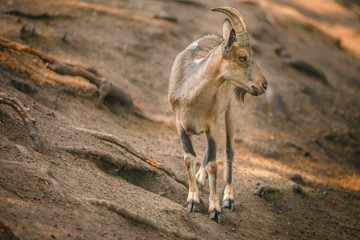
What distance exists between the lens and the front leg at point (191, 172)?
17.6 feet

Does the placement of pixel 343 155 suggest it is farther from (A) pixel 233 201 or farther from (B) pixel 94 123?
(B) pixel 94 123

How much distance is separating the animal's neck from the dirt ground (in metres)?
1.37

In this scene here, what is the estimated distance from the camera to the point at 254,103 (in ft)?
37.4

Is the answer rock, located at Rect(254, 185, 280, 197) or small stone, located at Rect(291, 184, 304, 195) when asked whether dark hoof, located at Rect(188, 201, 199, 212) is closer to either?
rock, located at Rect(254, 185, 280, 197)

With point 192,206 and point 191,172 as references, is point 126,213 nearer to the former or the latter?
point 192,206

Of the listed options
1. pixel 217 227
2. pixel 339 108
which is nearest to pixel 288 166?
pixel 217 227

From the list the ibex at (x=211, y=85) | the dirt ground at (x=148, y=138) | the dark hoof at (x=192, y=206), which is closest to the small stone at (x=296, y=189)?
the dirt ground at (x=148, y=138)

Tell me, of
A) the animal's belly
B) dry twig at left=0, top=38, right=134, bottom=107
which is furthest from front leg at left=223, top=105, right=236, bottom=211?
dry twig at left=0, top=38, right=134, bottom=107

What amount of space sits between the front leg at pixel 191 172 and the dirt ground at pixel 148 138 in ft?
0.52

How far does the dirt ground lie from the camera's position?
4035mm

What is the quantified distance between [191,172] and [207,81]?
1.39m

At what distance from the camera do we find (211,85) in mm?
5305

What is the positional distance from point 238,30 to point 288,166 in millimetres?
4798

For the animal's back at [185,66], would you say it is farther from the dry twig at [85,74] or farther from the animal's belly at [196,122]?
the dry twig at [85,74]
